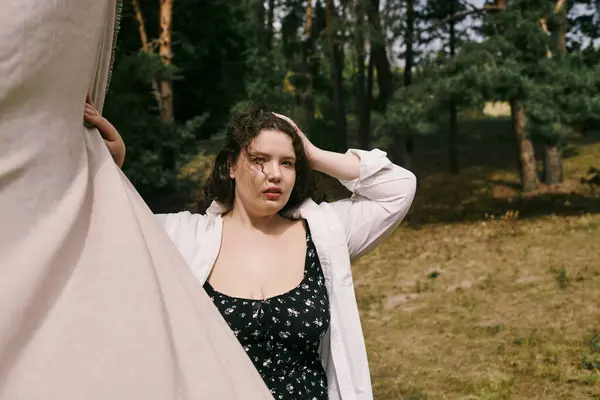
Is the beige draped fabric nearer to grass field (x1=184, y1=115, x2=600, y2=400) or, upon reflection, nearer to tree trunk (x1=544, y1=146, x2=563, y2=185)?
grass field (x1=184, y1=115, x2=600, y2=400)

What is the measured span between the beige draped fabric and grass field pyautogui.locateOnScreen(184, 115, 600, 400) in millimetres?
3969

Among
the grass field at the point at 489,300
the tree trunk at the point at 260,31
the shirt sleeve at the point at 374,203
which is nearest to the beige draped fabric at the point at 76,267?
the shirt sleeve at the point at 374,203

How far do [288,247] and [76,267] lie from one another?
Answer: 99cm

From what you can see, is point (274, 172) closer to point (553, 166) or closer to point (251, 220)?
point (251, 220)

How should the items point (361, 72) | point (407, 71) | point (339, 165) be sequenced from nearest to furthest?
point (339, 165) → point (407, 71) → point (361, 72)

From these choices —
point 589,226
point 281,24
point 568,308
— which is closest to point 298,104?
point 281,24

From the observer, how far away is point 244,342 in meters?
1.88

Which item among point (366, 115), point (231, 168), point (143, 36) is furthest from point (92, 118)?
point (366, 115)

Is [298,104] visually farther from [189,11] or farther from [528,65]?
[528,65]

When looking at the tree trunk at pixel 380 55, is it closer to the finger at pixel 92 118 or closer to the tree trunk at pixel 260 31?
the tree trunk at pixel 260 31

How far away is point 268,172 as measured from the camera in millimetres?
1966

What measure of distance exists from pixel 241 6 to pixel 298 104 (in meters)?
4.00

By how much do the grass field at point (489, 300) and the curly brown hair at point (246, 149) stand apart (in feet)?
10.3

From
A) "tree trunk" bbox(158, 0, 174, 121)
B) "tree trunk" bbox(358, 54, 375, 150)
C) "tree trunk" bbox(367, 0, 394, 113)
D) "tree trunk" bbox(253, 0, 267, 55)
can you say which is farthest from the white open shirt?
"tree trunk" bbox(358, 54, 375, 150)
